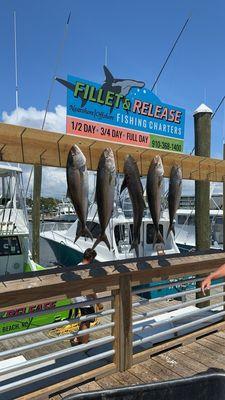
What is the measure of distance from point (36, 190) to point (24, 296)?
7.86 meters

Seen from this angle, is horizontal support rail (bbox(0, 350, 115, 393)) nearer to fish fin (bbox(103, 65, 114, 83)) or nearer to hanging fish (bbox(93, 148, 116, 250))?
hanging fish (bbox(93, 148, 116, 250))

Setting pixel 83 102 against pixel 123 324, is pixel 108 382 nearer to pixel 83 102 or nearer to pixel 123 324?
pixel 123 324

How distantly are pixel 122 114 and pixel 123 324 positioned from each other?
2.48m

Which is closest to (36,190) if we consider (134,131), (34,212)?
(34,212)

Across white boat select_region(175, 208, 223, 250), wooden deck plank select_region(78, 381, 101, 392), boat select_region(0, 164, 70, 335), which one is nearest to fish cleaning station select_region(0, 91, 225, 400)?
wooden deck plank select_region(78, 381, 101, 392)

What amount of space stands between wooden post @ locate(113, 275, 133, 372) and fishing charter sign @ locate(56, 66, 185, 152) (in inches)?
69.9

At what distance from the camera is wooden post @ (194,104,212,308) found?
19.0ft

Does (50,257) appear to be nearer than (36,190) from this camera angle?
No

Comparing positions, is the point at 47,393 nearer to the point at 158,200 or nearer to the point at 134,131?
the point at 158,200

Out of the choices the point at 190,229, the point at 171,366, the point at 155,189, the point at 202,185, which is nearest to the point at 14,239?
the point at 202,185

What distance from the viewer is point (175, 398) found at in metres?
1.92

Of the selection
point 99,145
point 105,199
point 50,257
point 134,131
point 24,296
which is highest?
point 134,131

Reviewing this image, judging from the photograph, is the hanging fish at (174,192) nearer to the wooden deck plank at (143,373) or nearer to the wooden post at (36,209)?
the wooden deck plank at (143,373)

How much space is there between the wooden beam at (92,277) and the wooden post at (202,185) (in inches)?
62.6
